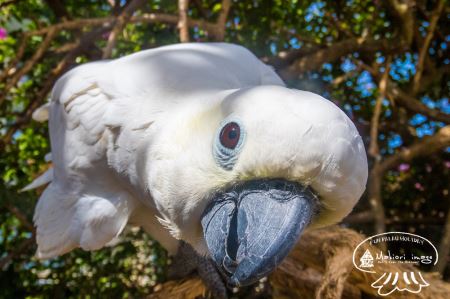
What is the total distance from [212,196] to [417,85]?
1563mm

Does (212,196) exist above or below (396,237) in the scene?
above

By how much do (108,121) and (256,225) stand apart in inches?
25.1

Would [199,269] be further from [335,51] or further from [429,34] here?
[429,34]

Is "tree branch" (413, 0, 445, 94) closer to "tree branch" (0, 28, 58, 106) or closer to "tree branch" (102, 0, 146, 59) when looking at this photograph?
"tree branch" (102, 0, 146, 59)

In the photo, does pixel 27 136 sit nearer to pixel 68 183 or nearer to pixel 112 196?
pixel 68 183

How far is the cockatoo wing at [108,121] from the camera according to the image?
4.46 feet

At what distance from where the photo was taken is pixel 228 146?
3.27ft

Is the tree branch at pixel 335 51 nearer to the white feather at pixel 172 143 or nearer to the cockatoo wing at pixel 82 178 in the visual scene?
the white feather at pixel 172 143

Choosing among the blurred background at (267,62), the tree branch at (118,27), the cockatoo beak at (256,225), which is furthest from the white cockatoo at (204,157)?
the blurred background at (267,62)

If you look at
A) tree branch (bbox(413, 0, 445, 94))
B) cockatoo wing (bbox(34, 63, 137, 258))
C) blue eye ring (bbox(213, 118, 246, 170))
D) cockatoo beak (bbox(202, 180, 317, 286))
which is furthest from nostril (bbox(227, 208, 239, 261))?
tree branch (bbox(413, 0, 445, 94))

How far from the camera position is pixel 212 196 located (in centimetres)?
106

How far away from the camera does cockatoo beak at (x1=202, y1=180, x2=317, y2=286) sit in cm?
94

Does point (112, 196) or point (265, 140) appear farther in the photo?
point (112, 196)

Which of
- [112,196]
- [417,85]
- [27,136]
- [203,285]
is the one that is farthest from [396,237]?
[27,136]
